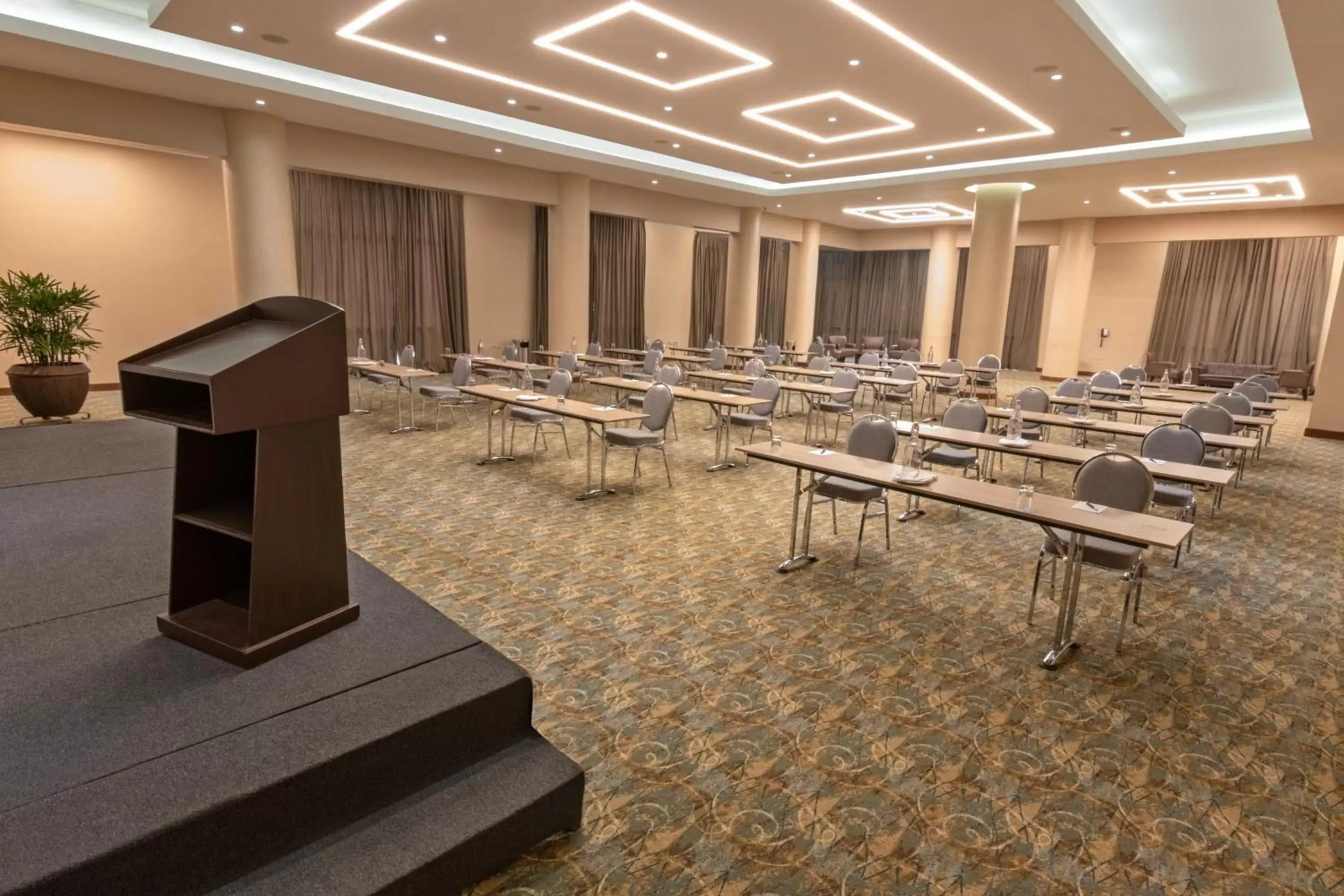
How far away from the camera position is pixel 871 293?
2538 cm

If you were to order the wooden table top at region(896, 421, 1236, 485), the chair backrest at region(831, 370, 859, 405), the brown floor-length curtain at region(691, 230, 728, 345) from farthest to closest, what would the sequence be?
the brown floor-length curtain at region(691, 230, 728, 345) → the chair backrest at region(831, 370, 859, 405) → the wooden table top at region(896, 421, 1236, 485)

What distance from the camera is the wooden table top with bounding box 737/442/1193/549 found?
3316 mm

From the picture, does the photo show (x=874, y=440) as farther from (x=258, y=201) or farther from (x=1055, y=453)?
(x=258, y=201)

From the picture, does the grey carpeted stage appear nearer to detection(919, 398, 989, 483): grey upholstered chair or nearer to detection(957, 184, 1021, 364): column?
detection(919, 398, 989, 483): grey upholstered chair

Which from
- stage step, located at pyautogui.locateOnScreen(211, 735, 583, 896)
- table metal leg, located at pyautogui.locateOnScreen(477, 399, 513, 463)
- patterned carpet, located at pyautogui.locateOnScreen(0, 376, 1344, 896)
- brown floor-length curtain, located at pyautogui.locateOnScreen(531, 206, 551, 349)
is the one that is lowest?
patterned carpet, located at pyautogui.locateOnScreen(0, 376, 1344, 896)

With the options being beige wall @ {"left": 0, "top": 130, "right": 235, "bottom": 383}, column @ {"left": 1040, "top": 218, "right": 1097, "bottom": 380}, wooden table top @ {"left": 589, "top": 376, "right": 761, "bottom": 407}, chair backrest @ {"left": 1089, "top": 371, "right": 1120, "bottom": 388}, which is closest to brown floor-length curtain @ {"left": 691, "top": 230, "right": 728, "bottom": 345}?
column @ {"left": 1040, "top": 218, "right": 1097, "bottom": 380}

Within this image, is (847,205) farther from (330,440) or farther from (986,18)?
(330,440)

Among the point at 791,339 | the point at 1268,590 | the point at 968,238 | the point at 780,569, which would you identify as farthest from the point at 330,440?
the point at 968,238

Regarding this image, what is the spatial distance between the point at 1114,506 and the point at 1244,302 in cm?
1896

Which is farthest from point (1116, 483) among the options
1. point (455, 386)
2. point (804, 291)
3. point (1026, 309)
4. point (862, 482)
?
point (1026, 309)

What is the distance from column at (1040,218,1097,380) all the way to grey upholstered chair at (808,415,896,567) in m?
15.1

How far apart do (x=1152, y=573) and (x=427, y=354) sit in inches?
531

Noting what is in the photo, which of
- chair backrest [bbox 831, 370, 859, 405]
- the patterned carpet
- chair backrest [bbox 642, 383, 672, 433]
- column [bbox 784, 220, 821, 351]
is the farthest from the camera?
column [bbox 784, 220, 821, 351]

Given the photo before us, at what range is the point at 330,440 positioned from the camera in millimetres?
2514
